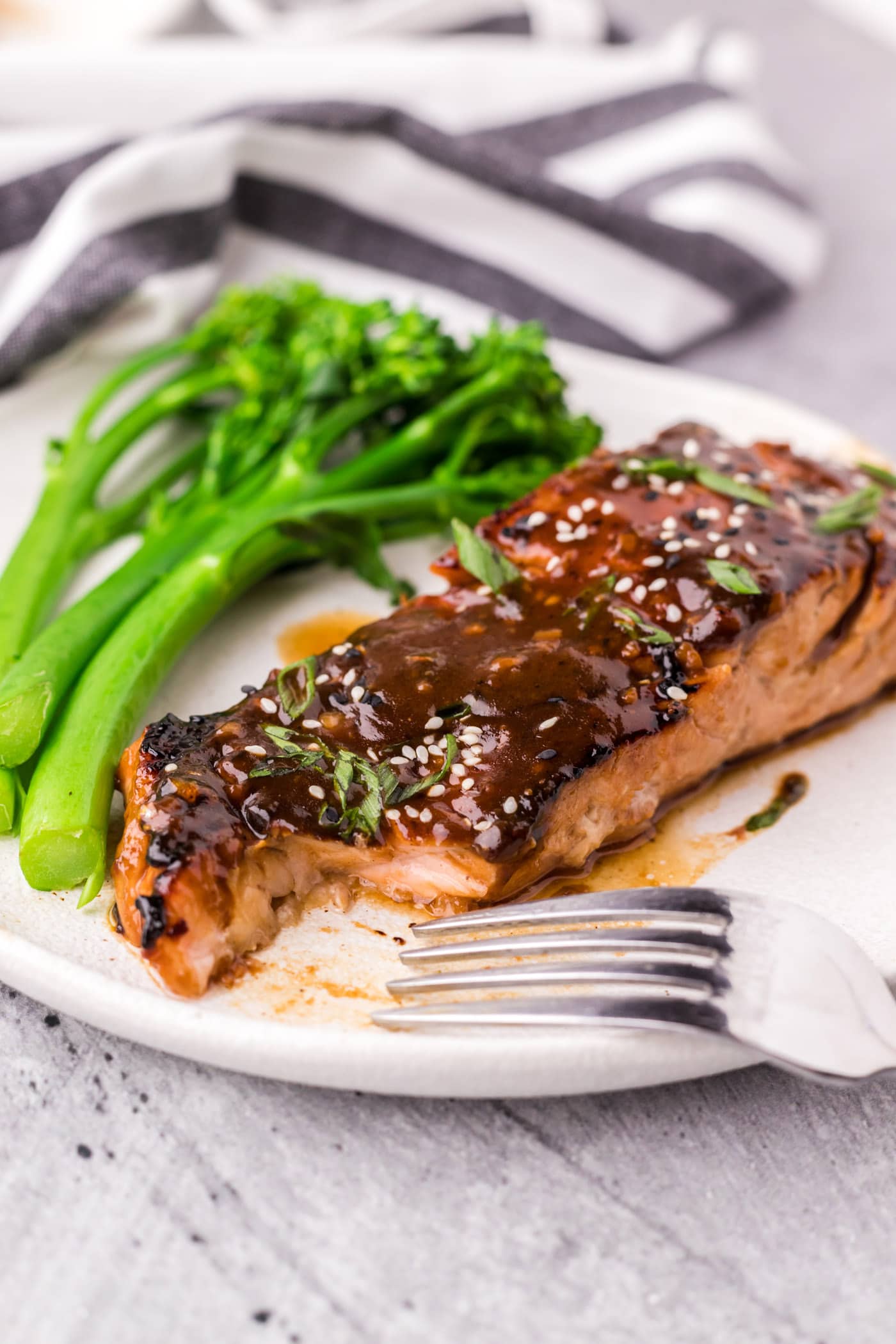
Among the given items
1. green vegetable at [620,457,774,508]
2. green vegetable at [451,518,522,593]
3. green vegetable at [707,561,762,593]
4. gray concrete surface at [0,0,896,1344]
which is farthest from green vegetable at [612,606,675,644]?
gray concrete surface at [0,0,896,1344]

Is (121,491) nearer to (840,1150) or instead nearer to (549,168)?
(549,168)

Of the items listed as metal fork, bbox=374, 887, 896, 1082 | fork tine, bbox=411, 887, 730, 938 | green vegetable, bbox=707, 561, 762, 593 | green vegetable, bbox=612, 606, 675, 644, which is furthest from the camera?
green vegetable, bbox=707, 561, 762, 593

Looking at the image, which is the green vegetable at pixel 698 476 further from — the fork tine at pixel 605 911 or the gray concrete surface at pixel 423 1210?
the gray concrete surface at pixel 423 1210

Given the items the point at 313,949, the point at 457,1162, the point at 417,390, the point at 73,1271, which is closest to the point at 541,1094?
the point at 457,1162

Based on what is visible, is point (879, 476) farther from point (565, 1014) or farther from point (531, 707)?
point (565, 1014)

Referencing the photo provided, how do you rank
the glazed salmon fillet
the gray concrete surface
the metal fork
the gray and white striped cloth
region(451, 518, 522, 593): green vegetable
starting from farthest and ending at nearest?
the gray and white striped cloth, region(451, 518, 522, 593): green vegetable, the glazed salmon fillet, the metal fork, the gray concrete surface

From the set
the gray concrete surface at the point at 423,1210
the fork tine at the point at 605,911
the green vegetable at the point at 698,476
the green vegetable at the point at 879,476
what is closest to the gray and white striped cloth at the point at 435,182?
the green vegetable at the point at 879,476

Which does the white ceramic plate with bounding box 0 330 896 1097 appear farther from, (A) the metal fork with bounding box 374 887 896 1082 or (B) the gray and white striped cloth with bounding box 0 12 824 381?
(B) the gray and white striped cloth with bounding box 0 12 824 381

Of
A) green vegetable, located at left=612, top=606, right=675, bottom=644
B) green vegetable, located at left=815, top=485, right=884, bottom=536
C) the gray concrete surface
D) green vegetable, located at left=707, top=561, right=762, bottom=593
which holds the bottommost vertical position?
the gray concrete surface
